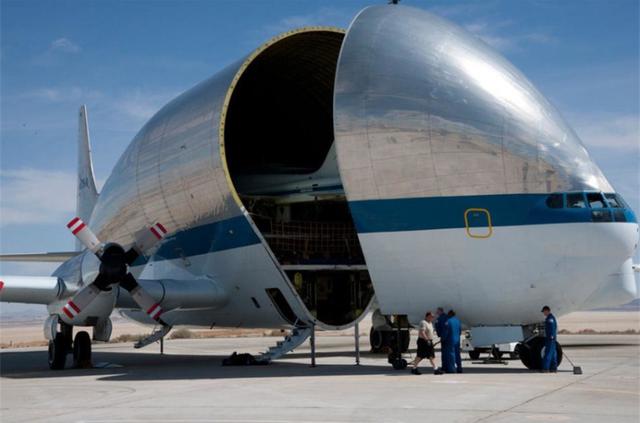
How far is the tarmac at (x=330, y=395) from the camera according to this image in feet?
36.3

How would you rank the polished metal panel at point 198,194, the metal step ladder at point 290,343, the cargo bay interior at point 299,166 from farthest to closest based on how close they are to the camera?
the cargo bay interior at point 299,166, the polished metal panel at point 198,194, the metal step ladder at point 290,343

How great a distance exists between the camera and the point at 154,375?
19.3 m

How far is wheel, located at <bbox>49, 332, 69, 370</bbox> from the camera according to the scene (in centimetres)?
2255

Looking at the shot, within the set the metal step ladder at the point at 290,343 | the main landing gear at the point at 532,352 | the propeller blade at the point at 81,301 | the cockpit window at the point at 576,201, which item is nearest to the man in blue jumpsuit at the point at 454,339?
the main landing gear at the point at 532,352

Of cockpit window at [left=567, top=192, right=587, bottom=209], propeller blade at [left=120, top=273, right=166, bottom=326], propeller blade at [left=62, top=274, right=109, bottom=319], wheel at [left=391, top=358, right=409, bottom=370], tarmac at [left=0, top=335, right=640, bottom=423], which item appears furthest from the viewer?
propeller blade at [left=62, top=274, right=109, bottom=319]

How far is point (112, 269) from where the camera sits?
64.9 feet

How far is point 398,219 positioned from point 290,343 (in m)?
5.21

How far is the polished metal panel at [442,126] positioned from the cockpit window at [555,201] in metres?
0.18

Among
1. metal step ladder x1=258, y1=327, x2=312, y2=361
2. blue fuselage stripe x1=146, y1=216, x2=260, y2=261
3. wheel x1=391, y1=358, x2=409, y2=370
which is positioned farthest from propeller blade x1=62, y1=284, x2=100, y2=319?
wheel x1=391, y1=358, x2=409, y2=370

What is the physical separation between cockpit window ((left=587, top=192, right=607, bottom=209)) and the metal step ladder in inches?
317

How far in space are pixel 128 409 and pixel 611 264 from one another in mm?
10412

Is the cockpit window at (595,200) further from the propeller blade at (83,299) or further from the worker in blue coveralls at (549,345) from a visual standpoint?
the propeller blade at (83,299)

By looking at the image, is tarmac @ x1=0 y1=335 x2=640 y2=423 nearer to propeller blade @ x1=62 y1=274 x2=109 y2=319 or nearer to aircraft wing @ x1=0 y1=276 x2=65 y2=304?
propeller blade @ x1=62 y1=274 x2=109 y2=319

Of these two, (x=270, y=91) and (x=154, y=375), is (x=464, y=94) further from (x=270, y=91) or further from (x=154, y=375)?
(x=270, y=91)
